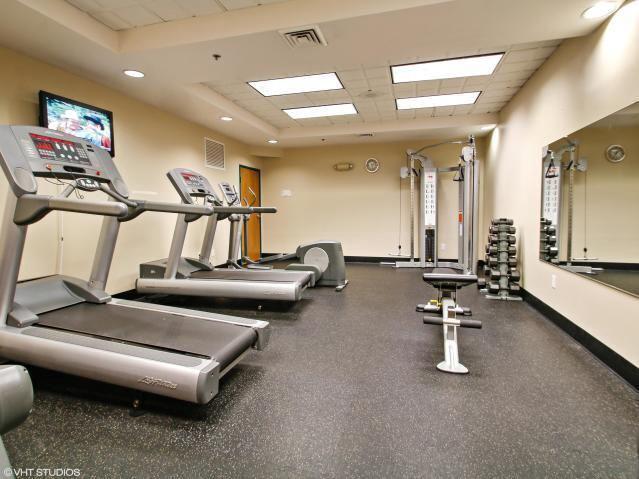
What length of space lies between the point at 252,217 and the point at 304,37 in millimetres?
5082

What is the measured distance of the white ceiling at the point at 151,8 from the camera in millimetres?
2553

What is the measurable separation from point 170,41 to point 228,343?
255 cm

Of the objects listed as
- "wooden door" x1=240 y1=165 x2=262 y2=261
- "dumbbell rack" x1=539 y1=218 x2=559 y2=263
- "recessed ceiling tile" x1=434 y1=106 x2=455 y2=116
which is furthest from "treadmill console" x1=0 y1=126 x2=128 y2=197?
"recessed ceiling tile" x1=434 y1=106 x2=455 y2=116

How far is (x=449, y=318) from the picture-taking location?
8.05 feet

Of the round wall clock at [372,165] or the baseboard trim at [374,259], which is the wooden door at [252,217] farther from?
the round wall clock at [372,165]

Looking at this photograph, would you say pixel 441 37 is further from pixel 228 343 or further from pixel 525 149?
pixel 228 343

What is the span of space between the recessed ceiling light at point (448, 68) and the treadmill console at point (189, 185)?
2611 millimetres

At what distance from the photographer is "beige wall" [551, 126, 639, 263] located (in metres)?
2.25

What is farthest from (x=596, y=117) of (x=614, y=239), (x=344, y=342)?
(x=344, y=342)

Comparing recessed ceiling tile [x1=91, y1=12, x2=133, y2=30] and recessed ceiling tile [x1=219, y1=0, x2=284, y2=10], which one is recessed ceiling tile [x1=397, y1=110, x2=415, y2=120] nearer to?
recessed ceiling tile [x1=219, y1=0, x2=284, y2=10]

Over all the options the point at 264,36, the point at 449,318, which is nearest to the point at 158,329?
the point at 449,318

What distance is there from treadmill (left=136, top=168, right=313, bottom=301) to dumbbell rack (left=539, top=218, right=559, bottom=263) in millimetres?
2569

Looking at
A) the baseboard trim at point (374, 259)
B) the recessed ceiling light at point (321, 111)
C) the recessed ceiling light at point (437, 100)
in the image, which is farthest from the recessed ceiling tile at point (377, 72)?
the baseboard trim at point (374, 259)

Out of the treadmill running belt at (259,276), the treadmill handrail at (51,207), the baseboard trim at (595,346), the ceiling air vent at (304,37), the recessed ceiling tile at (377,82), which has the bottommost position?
the baseboard trim at (595,346)
